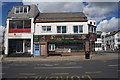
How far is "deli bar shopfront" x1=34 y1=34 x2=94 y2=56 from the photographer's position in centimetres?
2295

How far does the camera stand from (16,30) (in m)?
23.8

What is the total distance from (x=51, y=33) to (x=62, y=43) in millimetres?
2853

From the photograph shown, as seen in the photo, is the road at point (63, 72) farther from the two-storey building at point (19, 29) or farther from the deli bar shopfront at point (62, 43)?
the two-storey building at point (19, 29)

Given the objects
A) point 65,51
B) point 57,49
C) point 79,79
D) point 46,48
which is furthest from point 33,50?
point 79,79

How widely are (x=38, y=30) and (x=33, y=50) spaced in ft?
12.8

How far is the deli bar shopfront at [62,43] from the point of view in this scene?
2295 cm

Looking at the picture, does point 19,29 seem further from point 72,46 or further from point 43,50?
point 72,46

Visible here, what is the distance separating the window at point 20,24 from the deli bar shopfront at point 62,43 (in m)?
3.08

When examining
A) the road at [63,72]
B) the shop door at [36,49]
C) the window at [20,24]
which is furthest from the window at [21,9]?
the road at [63,72]

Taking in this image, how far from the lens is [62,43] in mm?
23750

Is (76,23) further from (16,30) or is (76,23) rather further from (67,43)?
(16,30)

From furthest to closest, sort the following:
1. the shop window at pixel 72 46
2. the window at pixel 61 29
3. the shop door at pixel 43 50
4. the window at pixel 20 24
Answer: the window at pixel 20 24
the shop window at pixel 72 46
the window at pixel 61 29
the shop door at pixel 43 50

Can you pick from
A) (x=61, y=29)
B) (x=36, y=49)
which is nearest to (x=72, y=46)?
(x=61, y=29)

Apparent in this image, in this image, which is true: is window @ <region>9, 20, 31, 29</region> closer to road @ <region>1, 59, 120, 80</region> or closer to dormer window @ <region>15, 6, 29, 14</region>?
dormer window @ <region>15, 6, 29, 14</region>
